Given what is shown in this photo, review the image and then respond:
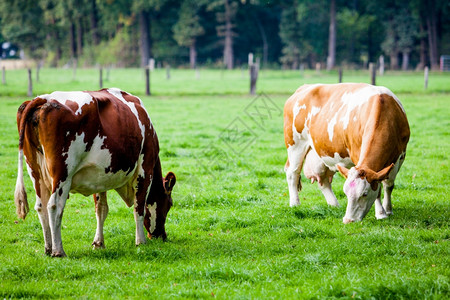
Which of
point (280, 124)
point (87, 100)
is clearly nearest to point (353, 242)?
point (87, 100)

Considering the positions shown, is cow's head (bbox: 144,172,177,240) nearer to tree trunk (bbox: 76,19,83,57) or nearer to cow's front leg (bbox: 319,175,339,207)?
cow's front leg (bbox: 319,175,339,207)

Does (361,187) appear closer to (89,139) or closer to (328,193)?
(328,193)

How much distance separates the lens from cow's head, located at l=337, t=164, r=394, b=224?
6701mm

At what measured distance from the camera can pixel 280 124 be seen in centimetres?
1781

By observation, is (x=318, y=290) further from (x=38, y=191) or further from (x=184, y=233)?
(x=38, y=191)

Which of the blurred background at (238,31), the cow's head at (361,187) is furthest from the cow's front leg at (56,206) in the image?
the blurred background at (238,31)

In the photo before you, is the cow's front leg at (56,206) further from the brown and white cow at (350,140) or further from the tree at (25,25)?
the tree at (25,25)

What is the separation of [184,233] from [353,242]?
2.21 metres

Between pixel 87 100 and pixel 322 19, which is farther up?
pixel 322 19

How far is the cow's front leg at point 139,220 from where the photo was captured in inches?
254

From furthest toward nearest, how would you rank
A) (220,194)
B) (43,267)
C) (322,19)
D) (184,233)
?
(322,19)
(220,194)
(184,233)
(43,267)

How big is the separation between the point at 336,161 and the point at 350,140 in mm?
512

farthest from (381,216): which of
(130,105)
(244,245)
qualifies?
(130,105)

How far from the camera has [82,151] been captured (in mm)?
5711
